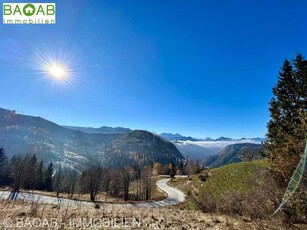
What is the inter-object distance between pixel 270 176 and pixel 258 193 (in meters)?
0.86

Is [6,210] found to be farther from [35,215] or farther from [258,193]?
[258,193]

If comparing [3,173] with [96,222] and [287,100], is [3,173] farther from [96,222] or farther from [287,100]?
[287,100]

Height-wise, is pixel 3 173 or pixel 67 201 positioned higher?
pixel 3 173

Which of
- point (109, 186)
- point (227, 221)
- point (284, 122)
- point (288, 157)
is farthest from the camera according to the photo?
point (109, 186)

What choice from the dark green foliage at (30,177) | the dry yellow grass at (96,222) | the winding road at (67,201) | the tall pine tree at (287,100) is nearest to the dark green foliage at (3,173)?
the dark green foliage at (30,177)

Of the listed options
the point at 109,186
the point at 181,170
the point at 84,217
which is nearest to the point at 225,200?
the point at 84,217

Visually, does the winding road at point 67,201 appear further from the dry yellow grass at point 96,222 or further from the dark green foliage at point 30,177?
the dark green foliage at point 30,177

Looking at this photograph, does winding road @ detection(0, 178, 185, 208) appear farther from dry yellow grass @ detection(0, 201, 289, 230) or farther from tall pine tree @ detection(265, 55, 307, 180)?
tall pine tree @ detection(265, 55, 307, 180)

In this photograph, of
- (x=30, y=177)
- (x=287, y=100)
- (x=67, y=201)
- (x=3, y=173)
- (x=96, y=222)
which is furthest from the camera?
(x=3, y=173)

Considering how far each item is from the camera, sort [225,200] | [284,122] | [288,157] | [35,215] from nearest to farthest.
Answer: [288,157], [35,215], [225,200], [284,122]

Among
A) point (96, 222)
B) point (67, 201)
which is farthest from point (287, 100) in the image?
point (67, 201)

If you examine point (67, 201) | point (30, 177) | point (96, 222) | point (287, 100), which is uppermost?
point (287, 100)

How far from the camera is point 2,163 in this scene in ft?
236

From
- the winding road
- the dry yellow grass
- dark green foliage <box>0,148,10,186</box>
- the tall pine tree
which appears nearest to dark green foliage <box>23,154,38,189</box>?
the winding road
